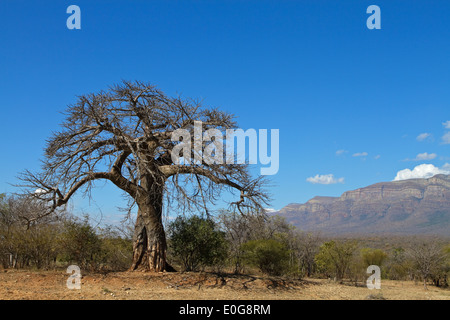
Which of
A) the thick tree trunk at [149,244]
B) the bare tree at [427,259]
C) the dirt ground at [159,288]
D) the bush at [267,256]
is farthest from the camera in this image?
the bare tree at [427,259]

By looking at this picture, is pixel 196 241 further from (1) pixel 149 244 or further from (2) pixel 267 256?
(2) pixel 267 256

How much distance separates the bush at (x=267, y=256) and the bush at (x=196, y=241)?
1.99 metres

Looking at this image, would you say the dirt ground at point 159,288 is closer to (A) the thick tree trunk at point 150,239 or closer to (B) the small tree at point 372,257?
(A) the thick tree trunk at point 150,239

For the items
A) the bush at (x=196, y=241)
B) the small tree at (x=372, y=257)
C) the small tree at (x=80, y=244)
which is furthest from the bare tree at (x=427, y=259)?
the small tree at (x=80, y=244)

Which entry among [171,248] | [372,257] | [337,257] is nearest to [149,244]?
[171,248]

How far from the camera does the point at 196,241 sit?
53.1 ft

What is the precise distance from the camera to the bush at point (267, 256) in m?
18.0

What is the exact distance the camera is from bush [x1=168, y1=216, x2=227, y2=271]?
16.2 m

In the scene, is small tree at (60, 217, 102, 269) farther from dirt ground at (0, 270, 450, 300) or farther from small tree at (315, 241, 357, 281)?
small tree at (315, 241, 357, 281)

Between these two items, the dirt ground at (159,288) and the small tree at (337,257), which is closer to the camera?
the dirt ground at (159,288)

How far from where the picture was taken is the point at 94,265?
52.9 ft

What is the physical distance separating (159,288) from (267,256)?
656 cm

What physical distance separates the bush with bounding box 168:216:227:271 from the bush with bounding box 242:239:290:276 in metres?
1.99
